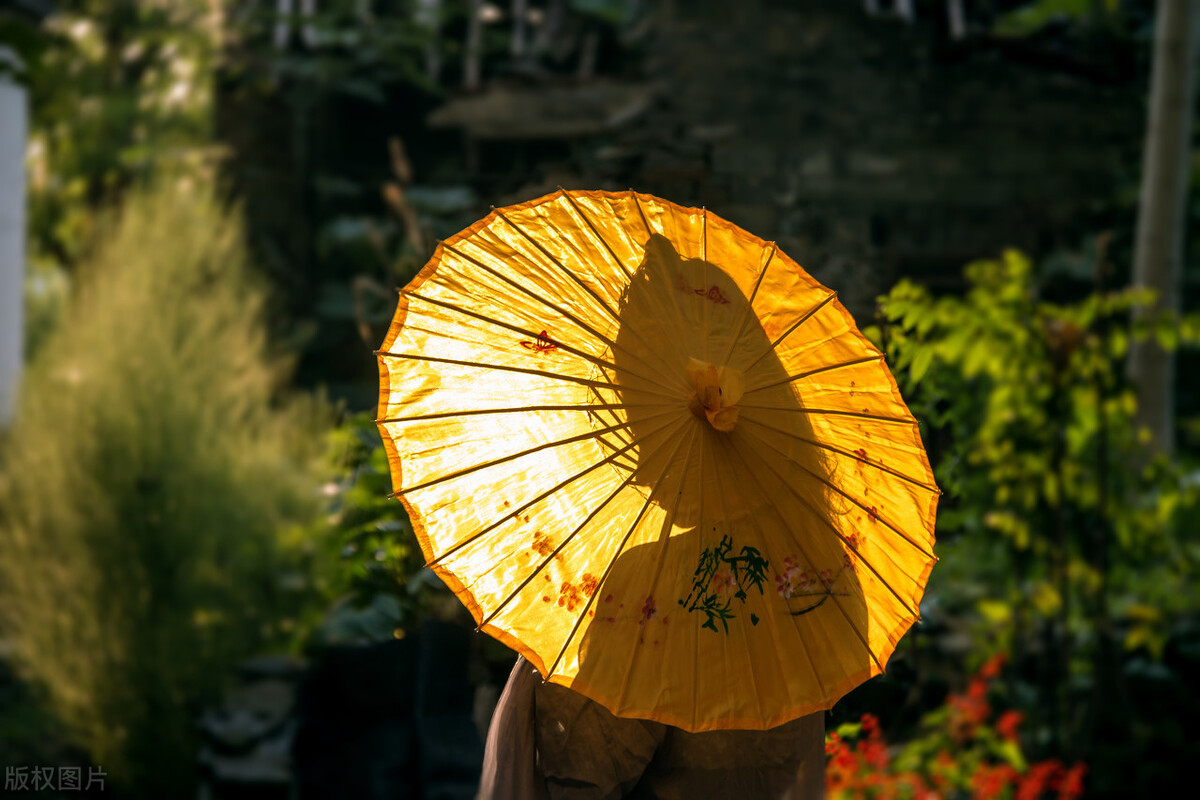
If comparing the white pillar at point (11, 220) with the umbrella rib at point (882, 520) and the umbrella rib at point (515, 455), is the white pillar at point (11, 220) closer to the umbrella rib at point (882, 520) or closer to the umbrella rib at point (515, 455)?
the umbrella rib at point (515, 455)

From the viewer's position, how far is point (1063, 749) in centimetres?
363

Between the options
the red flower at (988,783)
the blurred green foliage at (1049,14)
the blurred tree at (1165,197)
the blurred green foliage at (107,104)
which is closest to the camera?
the red flower at (988,783)

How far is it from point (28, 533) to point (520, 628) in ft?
10.8

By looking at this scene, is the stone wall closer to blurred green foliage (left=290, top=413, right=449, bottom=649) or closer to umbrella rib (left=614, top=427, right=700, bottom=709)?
blurred green foliage (left=290, top=413, right=449, bottom=649)

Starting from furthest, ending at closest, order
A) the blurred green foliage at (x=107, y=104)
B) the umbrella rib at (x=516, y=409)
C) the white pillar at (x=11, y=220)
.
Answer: the blurred green foliage at (x=107, y=104)
the white pillar at (x=11, y=220)
the umbrella rib at (x=516, y=409)

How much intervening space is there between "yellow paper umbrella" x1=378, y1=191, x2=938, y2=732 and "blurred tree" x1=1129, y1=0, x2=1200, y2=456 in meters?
3.11

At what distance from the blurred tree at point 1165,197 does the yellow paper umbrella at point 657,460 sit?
3.11m

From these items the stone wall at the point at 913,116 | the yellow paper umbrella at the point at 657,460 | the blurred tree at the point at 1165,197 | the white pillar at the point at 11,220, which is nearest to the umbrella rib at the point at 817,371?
the yellow paper umbrella at the point at 657,460

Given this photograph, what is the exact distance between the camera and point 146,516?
12.7 feet

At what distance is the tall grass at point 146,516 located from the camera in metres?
3.75

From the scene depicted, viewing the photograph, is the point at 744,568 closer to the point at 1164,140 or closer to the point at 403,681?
the point at 403,681

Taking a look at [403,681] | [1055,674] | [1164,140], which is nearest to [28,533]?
[403,681]

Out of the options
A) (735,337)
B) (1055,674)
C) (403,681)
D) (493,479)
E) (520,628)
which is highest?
(735,337)

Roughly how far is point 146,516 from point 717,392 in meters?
3.14
